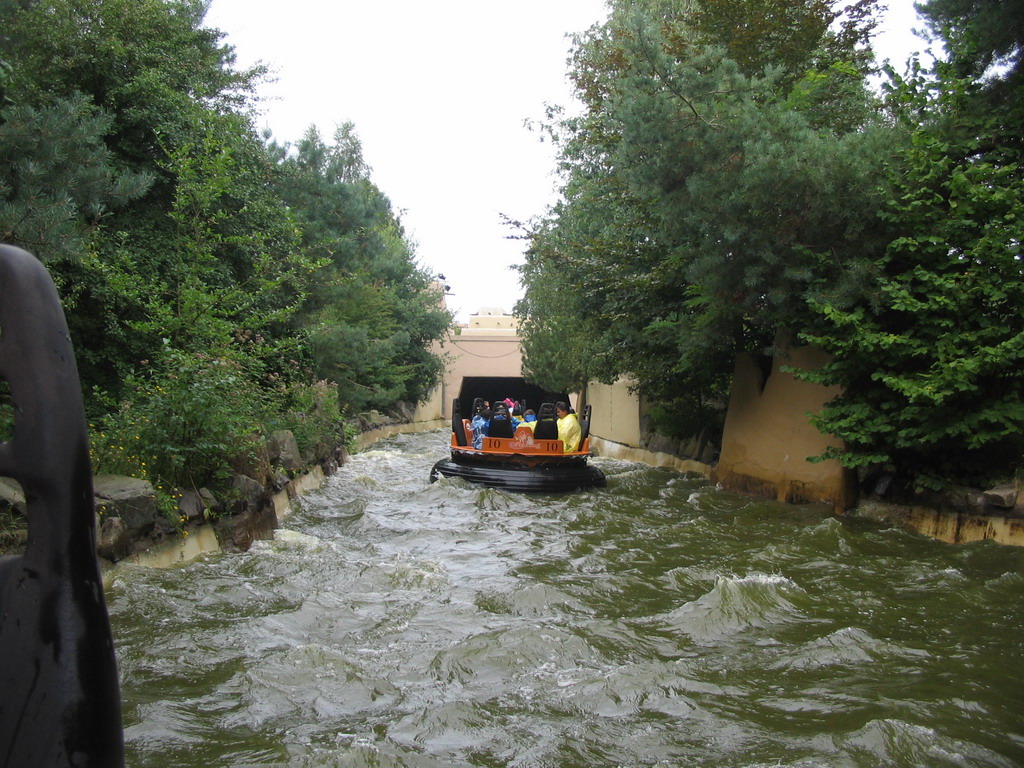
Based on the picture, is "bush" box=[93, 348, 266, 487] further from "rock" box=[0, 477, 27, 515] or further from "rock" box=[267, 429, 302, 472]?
"rock" box=[267, 429, 302, 472]

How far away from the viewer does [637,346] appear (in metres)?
14.7

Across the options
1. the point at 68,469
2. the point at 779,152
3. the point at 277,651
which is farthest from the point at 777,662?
the point at 779,152

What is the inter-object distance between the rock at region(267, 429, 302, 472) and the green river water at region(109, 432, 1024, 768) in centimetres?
240

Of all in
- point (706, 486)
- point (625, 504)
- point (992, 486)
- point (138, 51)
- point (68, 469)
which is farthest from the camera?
point (706, 486)

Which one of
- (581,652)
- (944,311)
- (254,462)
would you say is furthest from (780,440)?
(581,652)

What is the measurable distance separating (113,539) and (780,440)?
29.6 ft

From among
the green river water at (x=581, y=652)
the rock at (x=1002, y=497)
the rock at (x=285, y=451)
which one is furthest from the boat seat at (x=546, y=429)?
the rock at (x=1002, y=497)

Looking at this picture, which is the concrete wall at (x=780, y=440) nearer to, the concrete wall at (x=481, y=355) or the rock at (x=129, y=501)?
the rock at (x=129, y=501)

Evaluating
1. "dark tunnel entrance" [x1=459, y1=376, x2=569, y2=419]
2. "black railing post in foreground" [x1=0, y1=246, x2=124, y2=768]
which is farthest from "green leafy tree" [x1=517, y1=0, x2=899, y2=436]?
"dark tunnel entrance" [x1=459, y1=376, x2=569, y2=419]

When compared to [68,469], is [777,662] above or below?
below

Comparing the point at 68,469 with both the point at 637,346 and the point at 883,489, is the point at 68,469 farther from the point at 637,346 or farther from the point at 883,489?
the point at 637,346

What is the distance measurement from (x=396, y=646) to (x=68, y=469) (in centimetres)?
464

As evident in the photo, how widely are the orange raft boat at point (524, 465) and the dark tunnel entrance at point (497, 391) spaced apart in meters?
11.6

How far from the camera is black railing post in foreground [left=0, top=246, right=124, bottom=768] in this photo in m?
1.34
